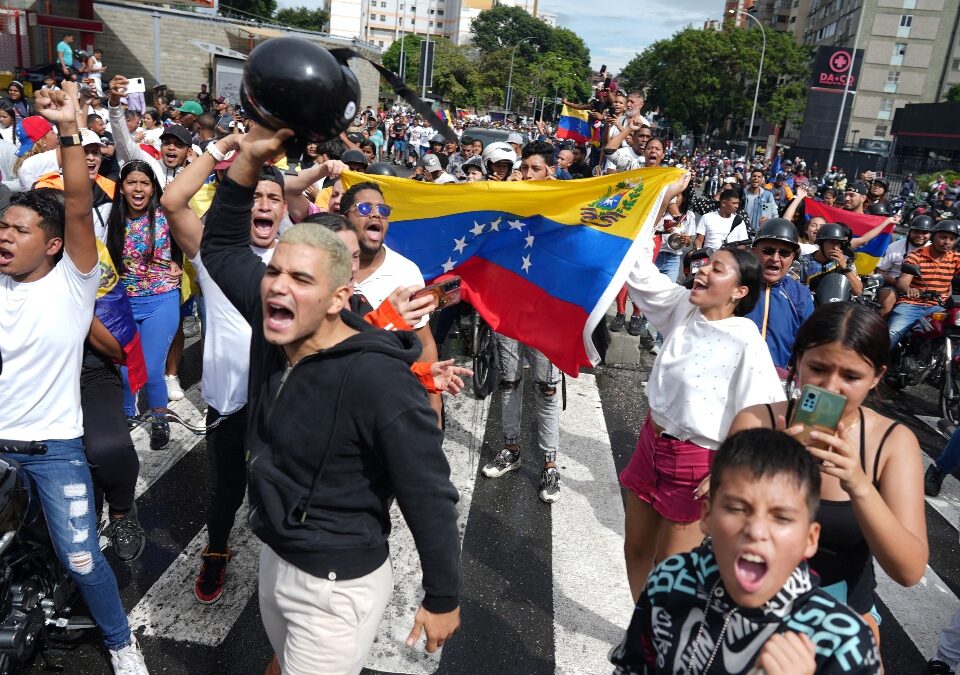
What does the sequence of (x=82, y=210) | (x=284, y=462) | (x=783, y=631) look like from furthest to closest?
1. (x=82, y=210)
2. (x=284, y=462)
3. (x=783, y=631)

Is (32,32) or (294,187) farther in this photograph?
(32,32)

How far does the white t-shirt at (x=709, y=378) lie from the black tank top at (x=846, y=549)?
0.77 meters

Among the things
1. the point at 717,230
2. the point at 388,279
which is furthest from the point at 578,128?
the point at 388,279

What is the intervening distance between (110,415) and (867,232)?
10.6m

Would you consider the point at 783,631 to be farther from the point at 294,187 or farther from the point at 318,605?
the point at 294,187

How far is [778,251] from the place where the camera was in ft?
15.8

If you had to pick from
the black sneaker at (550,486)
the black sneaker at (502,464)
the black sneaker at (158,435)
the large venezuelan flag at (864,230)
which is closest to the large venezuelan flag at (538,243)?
the black sneaker at (550,486)

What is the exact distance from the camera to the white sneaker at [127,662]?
3.35 metres

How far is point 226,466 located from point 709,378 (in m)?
2.48

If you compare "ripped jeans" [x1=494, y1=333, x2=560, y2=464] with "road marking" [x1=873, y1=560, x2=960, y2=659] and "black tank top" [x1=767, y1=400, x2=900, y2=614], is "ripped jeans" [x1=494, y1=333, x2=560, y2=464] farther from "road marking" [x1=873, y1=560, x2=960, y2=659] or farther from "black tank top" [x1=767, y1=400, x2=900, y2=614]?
"black tank top" [x1=767, y1=400, x2=900, y2=614]

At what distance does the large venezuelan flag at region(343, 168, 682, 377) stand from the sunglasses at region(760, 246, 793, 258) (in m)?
0.74

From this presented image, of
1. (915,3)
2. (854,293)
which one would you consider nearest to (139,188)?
(854,293)

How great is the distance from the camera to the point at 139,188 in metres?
5.71

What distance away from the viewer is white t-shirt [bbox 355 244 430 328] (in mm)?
4285
